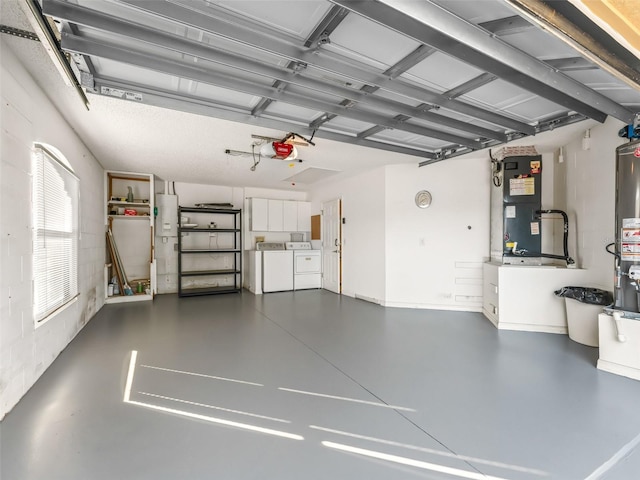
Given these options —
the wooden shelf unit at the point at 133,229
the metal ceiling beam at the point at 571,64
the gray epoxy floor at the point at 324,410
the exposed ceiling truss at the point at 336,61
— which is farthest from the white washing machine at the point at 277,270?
the metal ceiling beam at the point at 571,64

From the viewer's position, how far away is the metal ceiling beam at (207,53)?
1466 mm

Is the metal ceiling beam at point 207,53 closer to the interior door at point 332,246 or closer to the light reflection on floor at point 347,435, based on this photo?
the light reflection on floor at point 347,435

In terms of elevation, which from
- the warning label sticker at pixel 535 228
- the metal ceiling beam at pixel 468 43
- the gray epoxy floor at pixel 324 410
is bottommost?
the gray epoxy floor at pixel 324 410

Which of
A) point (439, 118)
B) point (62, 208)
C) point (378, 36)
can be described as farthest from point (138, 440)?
point (439, 118)

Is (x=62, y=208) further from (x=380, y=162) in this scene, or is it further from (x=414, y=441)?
(x=380, y=162)

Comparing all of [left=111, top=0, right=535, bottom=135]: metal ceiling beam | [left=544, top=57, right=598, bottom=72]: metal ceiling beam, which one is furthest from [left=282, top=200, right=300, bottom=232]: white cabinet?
[left=544, top=57, right=598, bottom=72]: metal ceiling beam

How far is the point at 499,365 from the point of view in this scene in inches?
101

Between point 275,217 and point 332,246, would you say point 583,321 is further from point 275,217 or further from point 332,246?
point 275,217

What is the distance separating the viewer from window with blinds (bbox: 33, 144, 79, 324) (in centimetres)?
231

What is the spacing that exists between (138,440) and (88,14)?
232 centimetres

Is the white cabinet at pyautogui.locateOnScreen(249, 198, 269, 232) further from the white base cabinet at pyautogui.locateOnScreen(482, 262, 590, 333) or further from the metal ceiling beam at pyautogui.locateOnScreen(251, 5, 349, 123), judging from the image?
the metal ceiling beam at pyautogui.locateOnScreen(251, 5, 349, 123)

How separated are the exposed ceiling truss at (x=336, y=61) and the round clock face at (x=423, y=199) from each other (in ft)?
5.60

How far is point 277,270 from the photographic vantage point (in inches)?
247

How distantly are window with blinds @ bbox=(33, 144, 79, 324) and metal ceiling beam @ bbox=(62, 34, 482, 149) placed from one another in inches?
45.6
